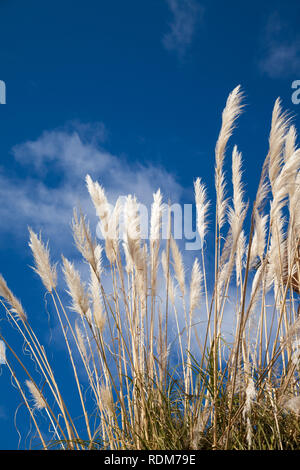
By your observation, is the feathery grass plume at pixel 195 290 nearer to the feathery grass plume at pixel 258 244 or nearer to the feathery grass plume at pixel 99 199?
the feathery grass plume at pixel 258 244

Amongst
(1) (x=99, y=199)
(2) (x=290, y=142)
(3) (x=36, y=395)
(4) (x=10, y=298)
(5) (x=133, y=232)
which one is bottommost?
(3) (x=36, y=395)

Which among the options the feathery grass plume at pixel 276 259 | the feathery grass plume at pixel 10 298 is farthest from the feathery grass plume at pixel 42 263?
the feathery grass plume at pixel 276 259

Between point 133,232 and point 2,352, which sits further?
point 2,352

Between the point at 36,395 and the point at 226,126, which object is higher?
the point at 226,126

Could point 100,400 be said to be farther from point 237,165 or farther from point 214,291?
point 237,165

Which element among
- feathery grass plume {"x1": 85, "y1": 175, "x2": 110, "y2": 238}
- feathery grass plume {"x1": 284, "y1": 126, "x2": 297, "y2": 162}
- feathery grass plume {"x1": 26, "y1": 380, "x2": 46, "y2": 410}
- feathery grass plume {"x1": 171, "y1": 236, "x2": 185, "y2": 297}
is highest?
feathery grass plume {"x1": 284, "y1": 126, "x2": 297, "y2": 162}

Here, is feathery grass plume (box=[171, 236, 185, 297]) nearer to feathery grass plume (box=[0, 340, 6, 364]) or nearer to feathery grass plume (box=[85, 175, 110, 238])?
feathery grass plume (box=[85, 175, 110, 238])

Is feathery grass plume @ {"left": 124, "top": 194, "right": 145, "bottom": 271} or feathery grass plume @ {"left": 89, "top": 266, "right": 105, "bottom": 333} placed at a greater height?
feathery grass plume @ {"left": 124, "top": 194, "right": 145, "bottom": 271}

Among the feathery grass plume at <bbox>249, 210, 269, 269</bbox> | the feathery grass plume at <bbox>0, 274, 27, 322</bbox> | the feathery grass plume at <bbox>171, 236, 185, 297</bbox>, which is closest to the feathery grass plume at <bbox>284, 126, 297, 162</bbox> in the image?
the feathery grass plume at <bbox>249, 210, 269, 269</bbox>

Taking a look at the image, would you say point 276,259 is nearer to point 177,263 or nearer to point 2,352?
point 177,263

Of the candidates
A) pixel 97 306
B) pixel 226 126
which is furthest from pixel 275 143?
pixel 97 306

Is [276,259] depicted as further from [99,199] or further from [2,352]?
[2,352]
